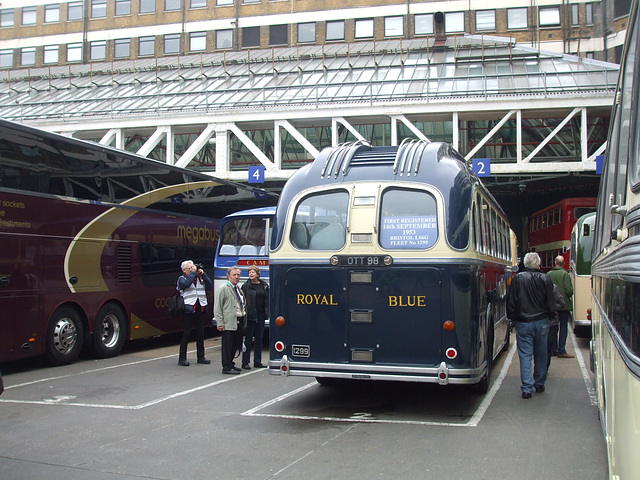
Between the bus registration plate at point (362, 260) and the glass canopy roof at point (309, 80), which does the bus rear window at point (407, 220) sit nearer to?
the bus registration plate at point (362, 260)

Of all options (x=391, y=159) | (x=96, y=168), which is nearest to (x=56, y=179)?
(x=96, y=168)

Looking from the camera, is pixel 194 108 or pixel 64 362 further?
pixel 194 108

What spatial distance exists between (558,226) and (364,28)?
79.5 ft

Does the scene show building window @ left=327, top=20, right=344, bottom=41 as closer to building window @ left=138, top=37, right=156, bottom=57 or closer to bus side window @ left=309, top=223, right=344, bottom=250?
building window @ left=138, top=37, right=156, bottom=57

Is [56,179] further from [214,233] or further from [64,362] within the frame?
Result: [214,233]

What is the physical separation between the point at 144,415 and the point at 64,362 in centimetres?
480

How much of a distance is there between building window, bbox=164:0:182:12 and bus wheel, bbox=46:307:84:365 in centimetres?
4022

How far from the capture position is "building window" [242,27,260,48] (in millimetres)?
45656

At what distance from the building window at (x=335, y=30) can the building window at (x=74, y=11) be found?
20.0 m

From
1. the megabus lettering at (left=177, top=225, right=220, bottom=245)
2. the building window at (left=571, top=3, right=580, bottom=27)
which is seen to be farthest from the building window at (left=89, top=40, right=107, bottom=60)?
the megabus lettering at (left=177, top=225, right=220, bottom=245)

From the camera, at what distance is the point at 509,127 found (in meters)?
31.6

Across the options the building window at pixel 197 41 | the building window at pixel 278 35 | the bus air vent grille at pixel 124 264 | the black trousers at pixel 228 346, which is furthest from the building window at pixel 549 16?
the black trousers at pixel 228 346

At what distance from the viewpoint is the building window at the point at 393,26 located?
42781 millimetres

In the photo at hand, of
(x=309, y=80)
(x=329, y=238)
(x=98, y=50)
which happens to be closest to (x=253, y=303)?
(x=329, y=238)
